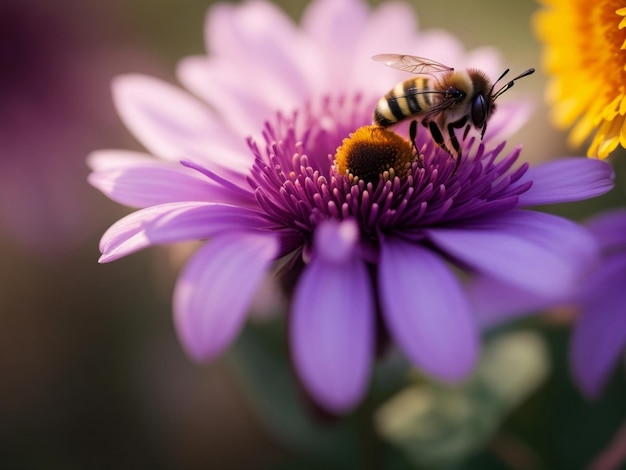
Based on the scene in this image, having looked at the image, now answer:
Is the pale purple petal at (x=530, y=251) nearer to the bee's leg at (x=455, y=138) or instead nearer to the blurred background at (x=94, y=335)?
the bee's leg at (x=455, y=138)

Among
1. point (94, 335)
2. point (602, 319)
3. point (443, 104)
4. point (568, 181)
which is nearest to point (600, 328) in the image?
point (602, 319)

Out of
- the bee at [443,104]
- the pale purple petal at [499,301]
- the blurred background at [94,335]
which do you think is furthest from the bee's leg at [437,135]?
the blurred background at [94,335]

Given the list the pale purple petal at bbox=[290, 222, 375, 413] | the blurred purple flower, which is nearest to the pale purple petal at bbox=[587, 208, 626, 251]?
the pale purple petal at bbox=[290, 222, 375, 413]

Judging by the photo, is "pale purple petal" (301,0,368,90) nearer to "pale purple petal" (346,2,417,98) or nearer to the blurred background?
"pale purple petal" (346,2,417,98)

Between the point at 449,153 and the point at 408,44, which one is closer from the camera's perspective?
the point at 449,153

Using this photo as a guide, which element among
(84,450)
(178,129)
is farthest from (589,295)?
(84,450)

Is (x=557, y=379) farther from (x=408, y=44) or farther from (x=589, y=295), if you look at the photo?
(x=408, y=44)
